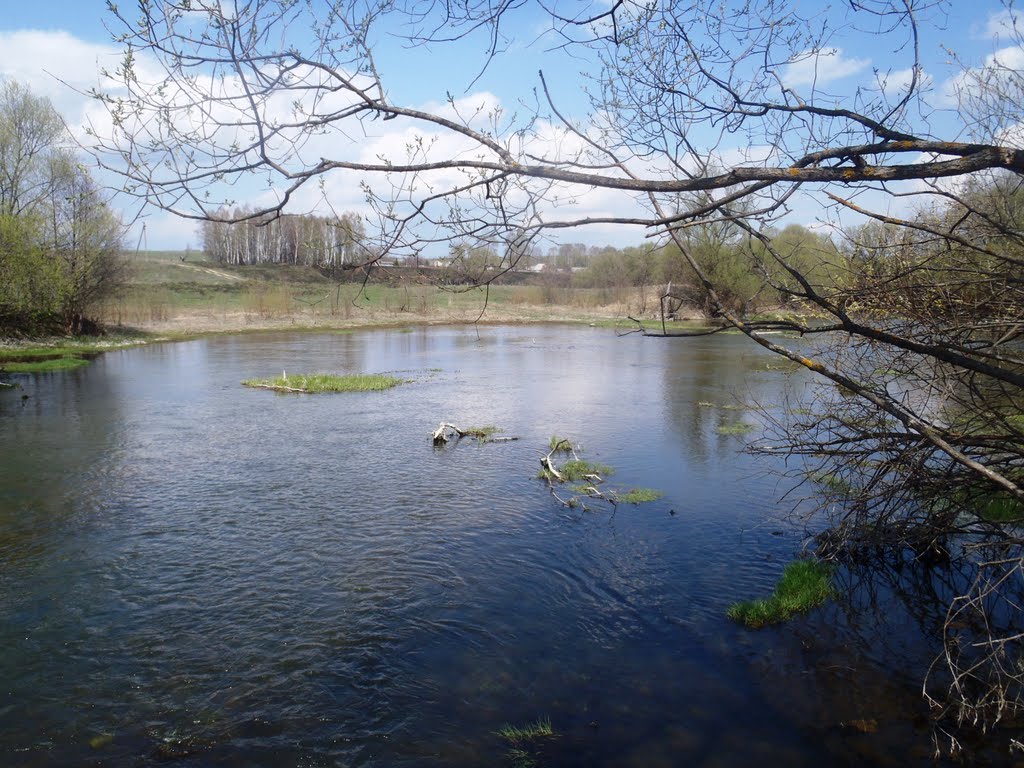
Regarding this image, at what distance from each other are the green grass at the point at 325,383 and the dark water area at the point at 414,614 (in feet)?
20.5

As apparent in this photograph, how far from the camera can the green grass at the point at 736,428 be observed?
15510 mm

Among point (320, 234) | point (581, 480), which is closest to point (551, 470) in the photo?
point (581, 480)

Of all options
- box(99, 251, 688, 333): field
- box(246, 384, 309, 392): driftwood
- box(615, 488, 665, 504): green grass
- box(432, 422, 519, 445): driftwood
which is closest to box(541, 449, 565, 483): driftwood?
box(615, 488, 665, 504): green grass

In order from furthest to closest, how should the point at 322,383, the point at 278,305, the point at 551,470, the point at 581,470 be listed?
the point at 278,305
the point at 322,383
the point at 581,470
the point at 551,470

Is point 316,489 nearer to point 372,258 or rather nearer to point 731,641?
point 731,641

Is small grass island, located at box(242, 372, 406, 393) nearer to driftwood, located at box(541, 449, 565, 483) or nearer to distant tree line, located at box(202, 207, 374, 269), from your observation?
driftwood, located at box(541, 449, 565, 483)

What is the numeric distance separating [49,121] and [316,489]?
1247 inches

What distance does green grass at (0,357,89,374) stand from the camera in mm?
26939

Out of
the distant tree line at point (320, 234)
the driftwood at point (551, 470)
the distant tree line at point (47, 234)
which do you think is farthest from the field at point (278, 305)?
the distant tree line at point (320, 234)

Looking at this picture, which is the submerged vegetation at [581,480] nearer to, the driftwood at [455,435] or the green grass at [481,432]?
the driftwood at [455,435]

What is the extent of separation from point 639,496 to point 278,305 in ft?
138

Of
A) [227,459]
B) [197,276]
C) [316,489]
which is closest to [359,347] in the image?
[227,459]

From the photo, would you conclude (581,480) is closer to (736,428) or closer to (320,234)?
(736,428)

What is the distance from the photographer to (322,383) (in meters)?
22.0
